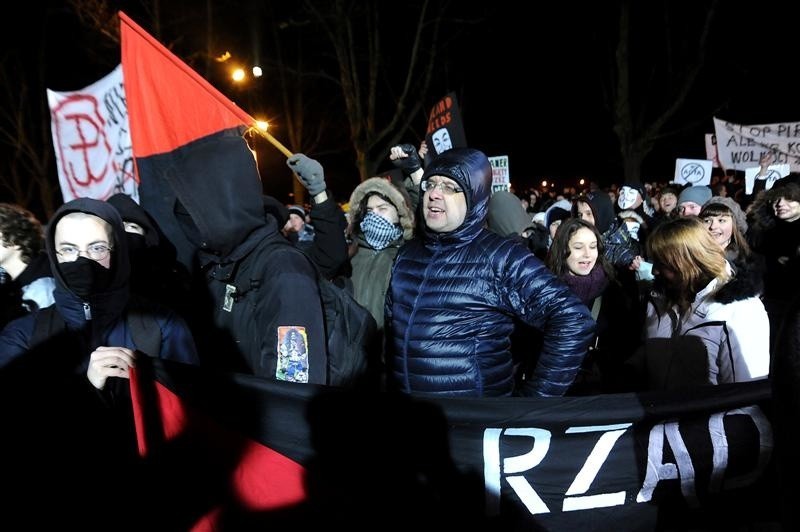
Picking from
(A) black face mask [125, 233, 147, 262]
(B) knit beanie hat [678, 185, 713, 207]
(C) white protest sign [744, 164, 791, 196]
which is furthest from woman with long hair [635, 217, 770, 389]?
(C) white protest sign [744, 164, 791, 196]

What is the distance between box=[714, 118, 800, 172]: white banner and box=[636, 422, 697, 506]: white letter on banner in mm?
10289

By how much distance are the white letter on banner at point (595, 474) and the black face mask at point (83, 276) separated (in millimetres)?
1910

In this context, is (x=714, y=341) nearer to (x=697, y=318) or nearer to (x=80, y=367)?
(x=697, y=318)

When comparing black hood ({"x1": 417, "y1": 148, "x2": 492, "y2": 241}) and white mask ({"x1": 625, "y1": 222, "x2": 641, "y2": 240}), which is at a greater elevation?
black hood ({"x1": 417, "y1": 148, "x2": 492, "y2": 241})

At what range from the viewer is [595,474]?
204 cm

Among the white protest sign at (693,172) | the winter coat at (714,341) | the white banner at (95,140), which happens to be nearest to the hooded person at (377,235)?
the winter coat at (714,341)

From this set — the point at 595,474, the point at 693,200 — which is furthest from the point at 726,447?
the point at 693,200

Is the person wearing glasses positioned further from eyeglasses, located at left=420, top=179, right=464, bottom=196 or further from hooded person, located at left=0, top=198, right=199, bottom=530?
hooded person, located at left=0, top=198, right=199, bottom=530

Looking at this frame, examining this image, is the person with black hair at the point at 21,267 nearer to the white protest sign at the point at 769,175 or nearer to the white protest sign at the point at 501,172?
the white protest sign at the point at 501,172

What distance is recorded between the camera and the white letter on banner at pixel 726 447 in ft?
6.79

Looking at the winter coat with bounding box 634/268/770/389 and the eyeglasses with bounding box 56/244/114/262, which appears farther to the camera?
the winter coat with bounding box 634/268/770/389

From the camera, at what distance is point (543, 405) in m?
2.03

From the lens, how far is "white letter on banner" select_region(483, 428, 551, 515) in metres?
2.02

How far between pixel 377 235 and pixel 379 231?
30mm
